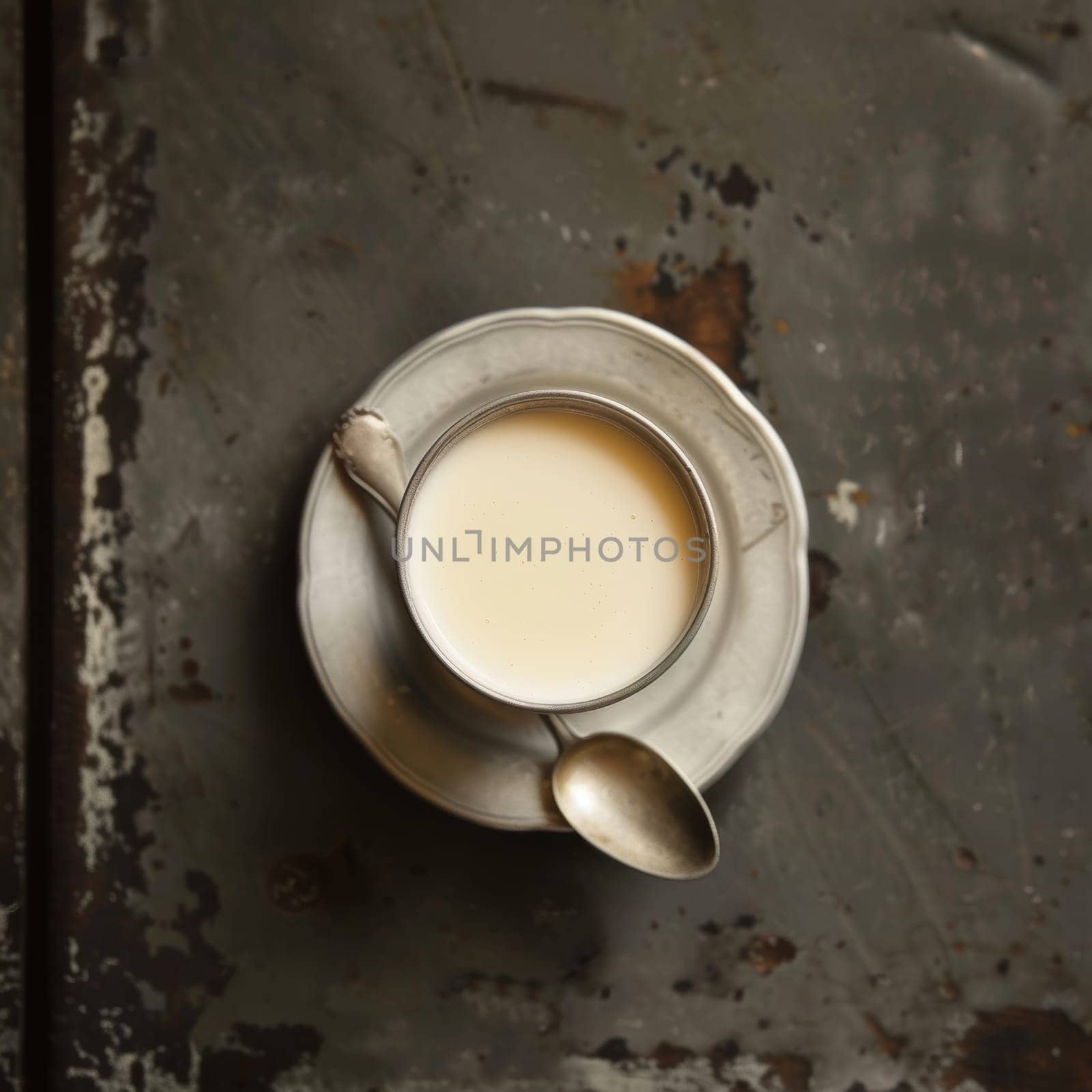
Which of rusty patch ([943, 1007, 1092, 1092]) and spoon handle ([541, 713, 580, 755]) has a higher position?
spoon handle ([541, 713, 580, 755])

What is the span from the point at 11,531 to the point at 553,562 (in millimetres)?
493

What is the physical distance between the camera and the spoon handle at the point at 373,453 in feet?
2.30

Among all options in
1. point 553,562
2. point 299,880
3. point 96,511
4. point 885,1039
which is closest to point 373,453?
point 553,562

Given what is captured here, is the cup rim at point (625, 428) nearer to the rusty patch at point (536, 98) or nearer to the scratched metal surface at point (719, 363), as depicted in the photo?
the scratched metal surface at point (719, 363)

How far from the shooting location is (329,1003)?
2.71ft

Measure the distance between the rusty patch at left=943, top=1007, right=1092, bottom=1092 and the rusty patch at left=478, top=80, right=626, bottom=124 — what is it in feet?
2.89

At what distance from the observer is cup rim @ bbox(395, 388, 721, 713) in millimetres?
629

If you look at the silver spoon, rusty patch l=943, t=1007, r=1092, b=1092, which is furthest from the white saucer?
rusty patch l=943, t=1007, r=1092, b=1092

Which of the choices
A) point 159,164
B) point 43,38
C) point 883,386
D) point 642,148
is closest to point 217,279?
point 159,164

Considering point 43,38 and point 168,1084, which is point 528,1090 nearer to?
point 168,1084

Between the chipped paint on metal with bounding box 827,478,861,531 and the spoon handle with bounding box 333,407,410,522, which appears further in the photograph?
the chipped paint on metal with bounding box 827,478,861,531

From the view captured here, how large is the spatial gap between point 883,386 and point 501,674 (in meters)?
0.44

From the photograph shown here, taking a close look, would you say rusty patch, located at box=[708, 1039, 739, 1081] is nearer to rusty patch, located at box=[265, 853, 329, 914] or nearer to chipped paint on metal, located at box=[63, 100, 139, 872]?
rusty patch, located at box=[265, 853, 329, 914]

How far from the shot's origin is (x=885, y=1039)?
84 centimetres
